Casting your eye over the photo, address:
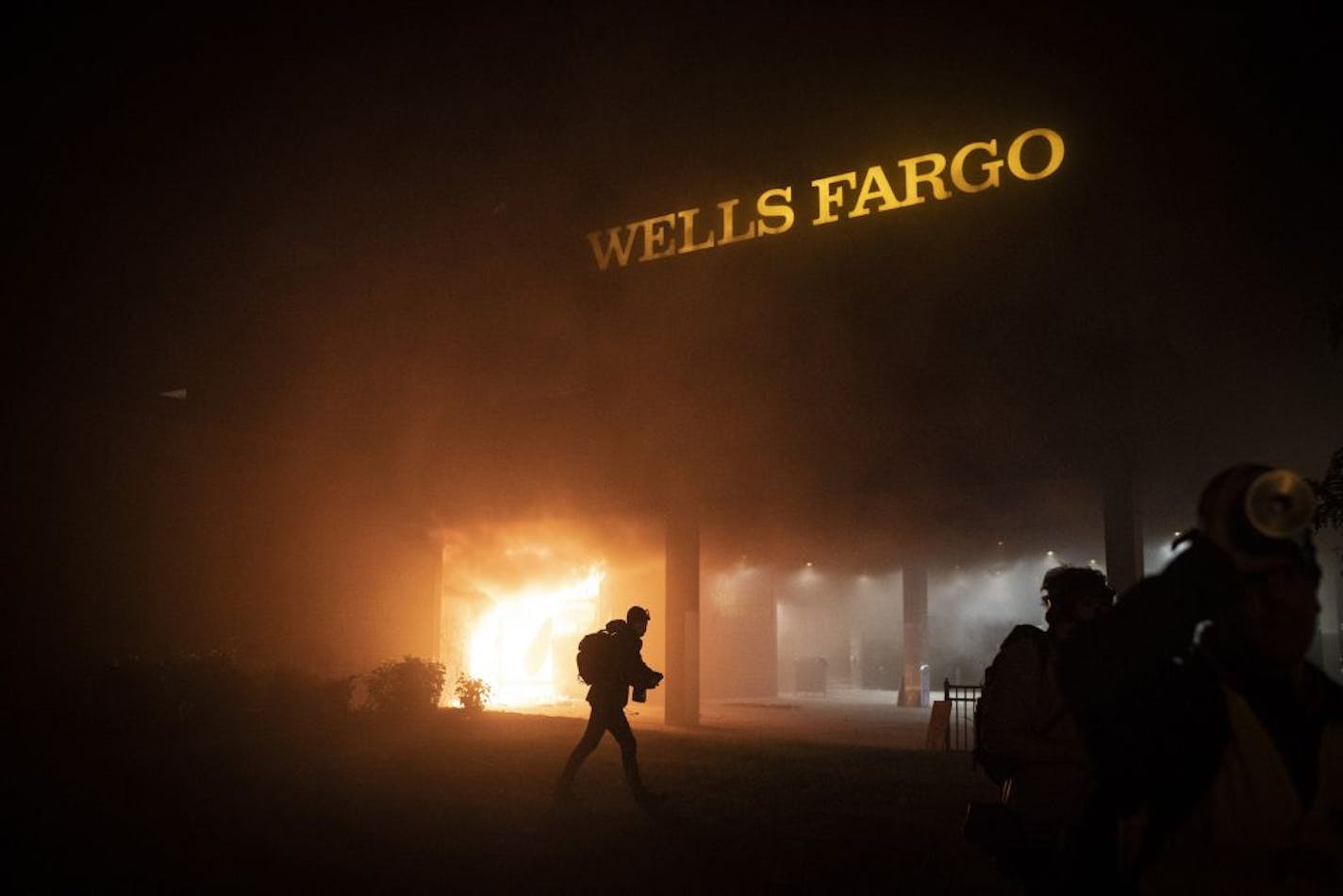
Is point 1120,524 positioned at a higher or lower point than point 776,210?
lower

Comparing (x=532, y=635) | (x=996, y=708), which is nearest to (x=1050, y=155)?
(x=996, y=708)

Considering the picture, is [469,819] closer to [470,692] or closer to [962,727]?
[470,692]

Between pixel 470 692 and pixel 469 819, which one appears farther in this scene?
pixel 470 692

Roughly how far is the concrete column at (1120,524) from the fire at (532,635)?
1338cm

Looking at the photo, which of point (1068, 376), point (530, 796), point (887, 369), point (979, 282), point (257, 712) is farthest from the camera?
point (979, 282)

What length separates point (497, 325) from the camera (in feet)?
76.2

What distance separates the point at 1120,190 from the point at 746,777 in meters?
13.1

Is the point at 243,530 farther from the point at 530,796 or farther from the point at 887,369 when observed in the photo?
the point at 887,369

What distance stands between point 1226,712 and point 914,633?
98.8 ft

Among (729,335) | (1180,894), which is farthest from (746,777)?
(1180,894)

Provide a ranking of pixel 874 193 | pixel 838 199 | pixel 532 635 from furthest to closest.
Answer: pixel 532 635 < pixel 838 199 < pixel 874 193

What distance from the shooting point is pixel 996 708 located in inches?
156

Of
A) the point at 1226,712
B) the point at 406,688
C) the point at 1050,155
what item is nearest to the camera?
the point at 1226,712

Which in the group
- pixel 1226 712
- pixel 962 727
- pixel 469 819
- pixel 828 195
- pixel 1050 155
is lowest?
pixel 962 727
